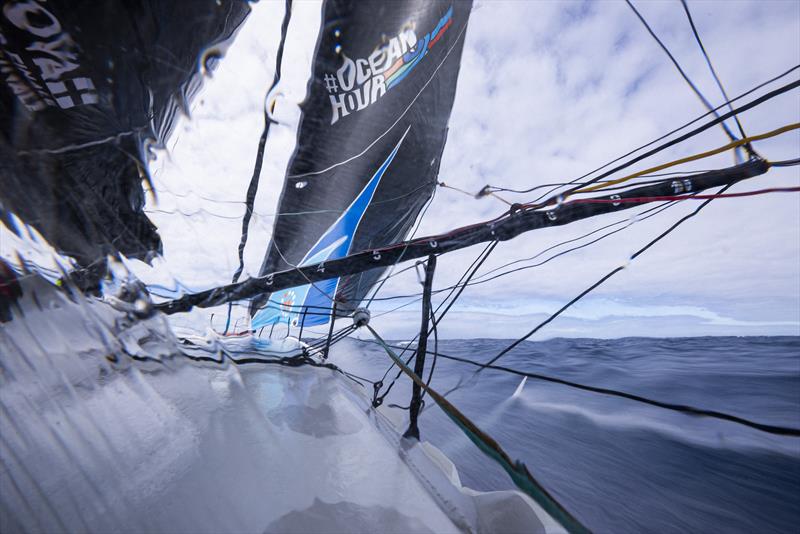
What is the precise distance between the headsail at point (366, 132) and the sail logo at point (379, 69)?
0.01 metres

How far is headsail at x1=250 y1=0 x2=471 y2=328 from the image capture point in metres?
3.71

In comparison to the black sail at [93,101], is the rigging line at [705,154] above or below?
below

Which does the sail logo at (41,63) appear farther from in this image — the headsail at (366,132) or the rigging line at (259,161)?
the headsail at (366,132)

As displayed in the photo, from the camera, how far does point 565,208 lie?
5.81 ft

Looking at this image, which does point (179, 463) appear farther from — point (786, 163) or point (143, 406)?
point (786, 163)

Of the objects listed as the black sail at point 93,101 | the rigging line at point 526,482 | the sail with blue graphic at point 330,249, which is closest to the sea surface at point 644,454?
the rigging line at point 526,482

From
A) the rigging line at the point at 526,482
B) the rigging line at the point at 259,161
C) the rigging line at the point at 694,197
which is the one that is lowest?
the rigging line at the point at 526,482

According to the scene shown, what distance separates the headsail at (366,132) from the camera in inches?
146

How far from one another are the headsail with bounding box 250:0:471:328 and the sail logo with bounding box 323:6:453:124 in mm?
12

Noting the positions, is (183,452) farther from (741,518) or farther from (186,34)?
(741,518)

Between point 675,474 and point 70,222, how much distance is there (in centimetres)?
481

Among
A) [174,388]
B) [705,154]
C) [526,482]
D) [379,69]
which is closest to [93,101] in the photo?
[174,388]

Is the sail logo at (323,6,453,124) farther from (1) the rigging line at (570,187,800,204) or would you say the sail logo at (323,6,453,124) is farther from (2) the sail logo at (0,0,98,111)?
(1) the rigging line at (570,187,800,204)

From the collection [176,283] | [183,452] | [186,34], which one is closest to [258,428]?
[183,452]
